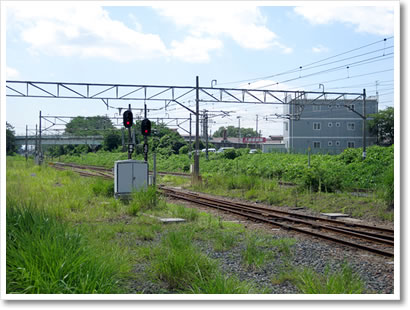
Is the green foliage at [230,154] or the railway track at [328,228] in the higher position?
the green foliage at [230,154]

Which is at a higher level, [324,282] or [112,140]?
[112,140]

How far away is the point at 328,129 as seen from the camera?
57.1m

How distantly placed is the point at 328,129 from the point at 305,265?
50898 mm

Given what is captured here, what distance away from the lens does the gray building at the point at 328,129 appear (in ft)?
153

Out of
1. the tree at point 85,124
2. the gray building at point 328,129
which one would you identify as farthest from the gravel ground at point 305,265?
the tree at point 85,124

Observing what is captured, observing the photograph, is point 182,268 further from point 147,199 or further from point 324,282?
point 147,199

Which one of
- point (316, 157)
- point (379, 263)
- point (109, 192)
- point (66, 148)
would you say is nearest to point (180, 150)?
point (66, 148)

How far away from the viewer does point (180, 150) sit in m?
63.3

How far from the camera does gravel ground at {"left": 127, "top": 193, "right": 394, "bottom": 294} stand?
683 cm

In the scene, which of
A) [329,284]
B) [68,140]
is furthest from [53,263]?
[68,140]

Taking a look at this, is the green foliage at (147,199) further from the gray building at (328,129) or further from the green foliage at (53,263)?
the gray building at (328,129)

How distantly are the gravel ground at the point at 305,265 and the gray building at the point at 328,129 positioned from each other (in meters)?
31.3

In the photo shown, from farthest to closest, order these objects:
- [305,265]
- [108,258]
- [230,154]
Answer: [230,154] → [305,265] → [108,258]
